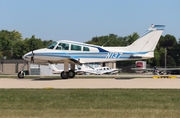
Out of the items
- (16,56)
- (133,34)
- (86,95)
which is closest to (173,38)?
(133,34)

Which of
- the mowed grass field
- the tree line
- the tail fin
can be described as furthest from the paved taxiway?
the tree line

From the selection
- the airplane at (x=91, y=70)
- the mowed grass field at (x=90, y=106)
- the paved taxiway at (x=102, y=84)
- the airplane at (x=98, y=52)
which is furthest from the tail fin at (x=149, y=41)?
the airplane at (x=91, y=70)

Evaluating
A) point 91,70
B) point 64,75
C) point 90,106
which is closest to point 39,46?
point 91,70

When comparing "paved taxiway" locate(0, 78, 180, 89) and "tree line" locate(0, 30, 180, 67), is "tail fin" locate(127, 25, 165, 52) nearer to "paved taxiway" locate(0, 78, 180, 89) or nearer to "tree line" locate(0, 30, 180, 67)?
"paved taxiway" locate(0, 78, 180, 89)

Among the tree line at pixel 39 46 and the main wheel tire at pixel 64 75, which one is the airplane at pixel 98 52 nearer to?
the main wheel tire at pixel 64 75

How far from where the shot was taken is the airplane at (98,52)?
90.5 ft

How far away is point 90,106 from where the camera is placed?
1183 cm

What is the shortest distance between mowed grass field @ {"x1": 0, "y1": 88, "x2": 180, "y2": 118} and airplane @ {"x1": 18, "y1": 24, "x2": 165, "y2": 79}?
43.3 ft

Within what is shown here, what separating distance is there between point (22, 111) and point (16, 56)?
95764mm

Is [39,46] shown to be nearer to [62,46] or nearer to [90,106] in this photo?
[62,46]

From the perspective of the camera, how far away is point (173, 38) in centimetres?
13325

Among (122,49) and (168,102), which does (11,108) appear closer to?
(168,102)

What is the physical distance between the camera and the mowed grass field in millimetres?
10216

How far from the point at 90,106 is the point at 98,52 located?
16.2 meters
